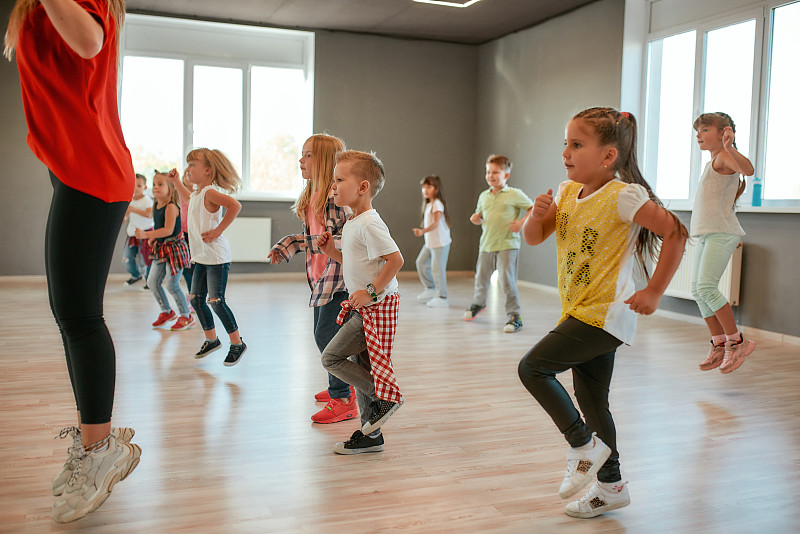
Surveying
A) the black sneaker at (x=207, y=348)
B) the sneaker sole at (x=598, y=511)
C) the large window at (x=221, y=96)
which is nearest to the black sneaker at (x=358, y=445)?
the sneaker sole at (x=598, y=511)

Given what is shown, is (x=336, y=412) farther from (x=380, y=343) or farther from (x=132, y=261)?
(x=132, y=261)

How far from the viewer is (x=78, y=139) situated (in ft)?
5.57

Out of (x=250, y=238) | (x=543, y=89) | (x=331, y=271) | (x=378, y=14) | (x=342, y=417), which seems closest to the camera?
(x=331, y=271)

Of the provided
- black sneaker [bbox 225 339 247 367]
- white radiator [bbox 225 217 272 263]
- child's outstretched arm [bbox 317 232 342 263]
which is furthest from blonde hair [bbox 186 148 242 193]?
white radiator [bbox 225 217 272 263]

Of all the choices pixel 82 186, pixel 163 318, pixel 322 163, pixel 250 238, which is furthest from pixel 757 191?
pixel 250 238

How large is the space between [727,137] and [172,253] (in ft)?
11.0

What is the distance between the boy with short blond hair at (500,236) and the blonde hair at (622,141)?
3159mm

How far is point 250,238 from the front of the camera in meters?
8.09

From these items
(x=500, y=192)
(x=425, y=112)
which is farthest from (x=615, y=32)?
(x=425, y=112)

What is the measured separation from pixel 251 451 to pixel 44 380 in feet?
4.76

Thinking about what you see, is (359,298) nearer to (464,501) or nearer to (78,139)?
(464,501)

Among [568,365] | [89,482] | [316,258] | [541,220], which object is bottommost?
[89,482]

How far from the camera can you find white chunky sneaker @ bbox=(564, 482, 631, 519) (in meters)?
1.96

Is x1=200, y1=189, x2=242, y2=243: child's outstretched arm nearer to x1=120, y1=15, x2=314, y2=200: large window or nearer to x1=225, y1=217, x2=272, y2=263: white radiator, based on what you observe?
x1=225, y1=217, x2=272, y2=263: white radiator
